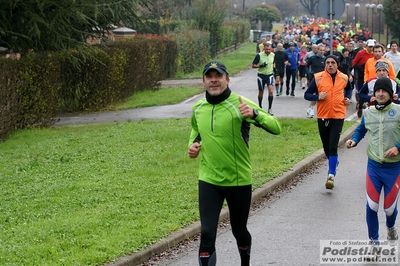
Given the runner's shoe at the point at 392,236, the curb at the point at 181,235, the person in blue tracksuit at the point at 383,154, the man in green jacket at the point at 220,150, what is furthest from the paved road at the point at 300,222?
the man in green jacket at the point at 220,150

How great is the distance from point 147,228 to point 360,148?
791 cm

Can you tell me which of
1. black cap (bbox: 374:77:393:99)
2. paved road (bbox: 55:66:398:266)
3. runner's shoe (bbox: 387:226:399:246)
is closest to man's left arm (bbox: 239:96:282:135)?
black cap (bbox: 374:77:393:99)

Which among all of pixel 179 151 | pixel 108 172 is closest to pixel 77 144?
pixel 179 151

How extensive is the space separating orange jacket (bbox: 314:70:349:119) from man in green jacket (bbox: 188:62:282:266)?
5083mm

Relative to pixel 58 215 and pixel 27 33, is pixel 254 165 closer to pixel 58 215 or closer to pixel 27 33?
pixel 58 215

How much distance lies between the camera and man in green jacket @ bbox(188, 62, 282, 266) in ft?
19.7

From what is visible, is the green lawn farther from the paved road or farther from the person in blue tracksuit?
the person in blue tracksuit

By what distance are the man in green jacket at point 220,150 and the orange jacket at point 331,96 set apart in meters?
5.08

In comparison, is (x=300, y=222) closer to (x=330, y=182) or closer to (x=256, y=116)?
(x=330, y=182)

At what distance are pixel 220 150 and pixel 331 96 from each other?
5367 millimetres

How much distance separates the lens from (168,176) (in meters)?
11.5

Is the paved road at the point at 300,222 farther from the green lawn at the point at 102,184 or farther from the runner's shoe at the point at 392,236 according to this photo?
the runner's shoe at the point at 392,236

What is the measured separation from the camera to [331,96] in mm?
11086


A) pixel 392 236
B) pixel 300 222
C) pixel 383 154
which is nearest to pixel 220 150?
pixel 383 154
